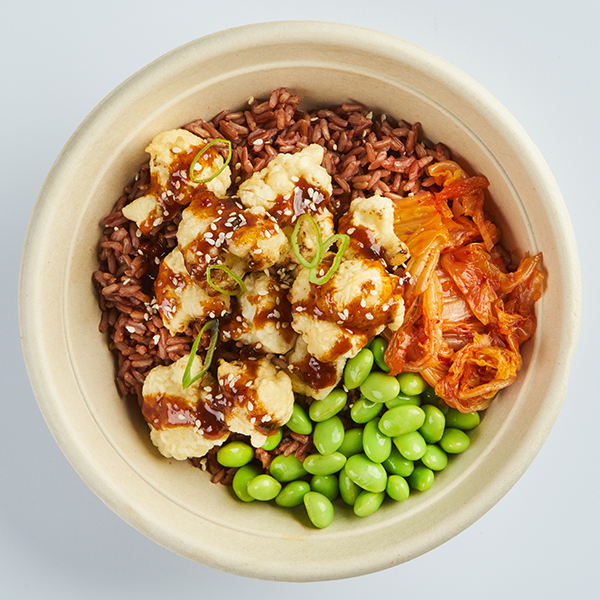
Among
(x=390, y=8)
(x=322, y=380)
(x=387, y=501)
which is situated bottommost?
(x=387, y=501)

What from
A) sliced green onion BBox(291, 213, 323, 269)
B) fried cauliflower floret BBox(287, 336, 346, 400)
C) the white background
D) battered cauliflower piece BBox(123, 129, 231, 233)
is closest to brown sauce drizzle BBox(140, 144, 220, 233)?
battered cauliflower piece BBox(123, 129, 231, 233)

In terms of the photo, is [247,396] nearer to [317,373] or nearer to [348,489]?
[317,373]

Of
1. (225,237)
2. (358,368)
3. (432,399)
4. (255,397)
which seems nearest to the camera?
(225,237)

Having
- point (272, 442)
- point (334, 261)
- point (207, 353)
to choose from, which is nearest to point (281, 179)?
point (334, 261)

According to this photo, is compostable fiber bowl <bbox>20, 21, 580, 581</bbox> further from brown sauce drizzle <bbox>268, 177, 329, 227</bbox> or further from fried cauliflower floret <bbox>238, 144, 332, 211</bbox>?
brown sauce drizzle <bbox>268, 177, 329, 227</bbox>

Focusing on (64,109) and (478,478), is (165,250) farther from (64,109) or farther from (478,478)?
(478,478)

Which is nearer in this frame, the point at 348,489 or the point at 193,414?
the point at 193,414

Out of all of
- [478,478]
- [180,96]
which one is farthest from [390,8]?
[478,478]
